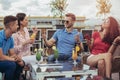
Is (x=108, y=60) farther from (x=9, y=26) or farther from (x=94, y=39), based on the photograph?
(x=9, y=26)

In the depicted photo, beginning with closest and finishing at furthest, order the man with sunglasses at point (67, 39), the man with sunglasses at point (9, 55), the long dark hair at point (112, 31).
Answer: the man with sunglasses at point (9, 55) < the long dark hair at point (112, 31) < the man with sunglasses at point (67, 39)

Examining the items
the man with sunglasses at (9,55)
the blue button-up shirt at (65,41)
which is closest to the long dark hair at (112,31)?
the blue button-up shirt at (65,41)

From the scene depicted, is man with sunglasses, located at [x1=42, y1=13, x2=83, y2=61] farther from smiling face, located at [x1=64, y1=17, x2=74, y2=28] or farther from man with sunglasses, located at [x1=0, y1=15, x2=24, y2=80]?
man with sunglasses, located at [x1=0, y1=15, x2=24, y2=80]

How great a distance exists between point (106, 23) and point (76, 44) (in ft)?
2.42

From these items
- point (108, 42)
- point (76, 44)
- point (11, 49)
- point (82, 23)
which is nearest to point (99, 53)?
point (108, 42)

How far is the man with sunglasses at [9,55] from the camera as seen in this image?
3370 millimetres

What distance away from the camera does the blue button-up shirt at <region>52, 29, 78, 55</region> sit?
14.5 ft

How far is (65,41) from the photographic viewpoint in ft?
14.7

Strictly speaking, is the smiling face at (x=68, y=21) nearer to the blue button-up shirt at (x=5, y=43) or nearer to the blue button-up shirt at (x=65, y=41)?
the blue button-up shirt at (x=65, y=41)

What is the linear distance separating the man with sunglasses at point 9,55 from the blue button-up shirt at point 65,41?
96 centimetres

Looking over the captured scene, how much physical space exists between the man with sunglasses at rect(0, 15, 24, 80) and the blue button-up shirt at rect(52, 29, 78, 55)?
3.15 feet

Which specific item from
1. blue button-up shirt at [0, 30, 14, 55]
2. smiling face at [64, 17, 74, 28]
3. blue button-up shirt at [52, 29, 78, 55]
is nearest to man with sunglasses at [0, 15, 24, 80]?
blue button-up shirt at [0, 30, 14, 55]

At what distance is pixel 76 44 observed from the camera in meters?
4.45

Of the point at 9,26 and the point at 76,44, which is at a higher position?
the point at 9,26
